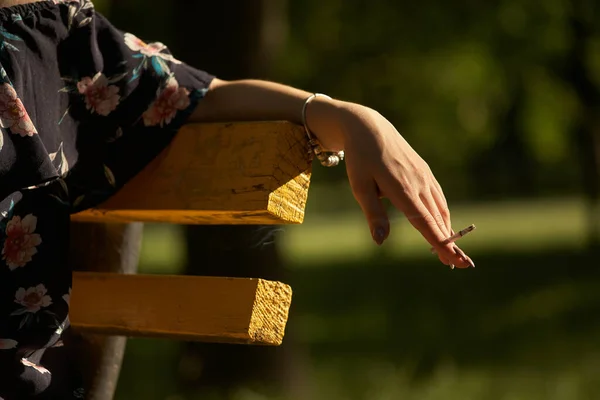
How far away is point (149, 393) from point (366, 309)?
201 inches

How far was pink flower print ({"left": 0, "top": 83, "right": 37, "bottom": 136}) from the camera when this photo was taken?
1.78m

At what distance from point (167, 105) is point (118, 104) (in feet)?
0.34

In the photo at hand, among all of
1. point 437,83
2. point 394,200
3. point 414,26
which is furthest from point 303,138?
point 437,83

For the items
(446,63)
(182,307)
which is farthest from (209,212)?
(446,63)

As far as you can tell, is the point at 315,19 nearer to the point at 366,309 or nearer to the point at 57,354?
the point at 366,309

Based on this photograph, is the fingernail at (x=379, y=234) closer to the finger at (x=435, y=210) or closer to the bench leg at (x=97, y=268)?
the finger at (x=435, y=210)

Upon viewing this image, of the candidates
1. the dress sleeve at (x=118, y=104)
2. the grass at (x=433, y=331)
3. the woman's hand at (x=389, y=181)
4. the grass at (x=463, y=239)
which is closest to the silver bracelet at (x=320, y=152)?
the woman's hand at (x=389, y=181)

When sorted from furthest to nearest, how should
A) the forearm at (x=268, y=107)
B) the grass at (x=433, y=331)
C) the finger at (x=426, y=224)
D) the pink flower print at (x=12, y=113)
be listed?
1. the grass at (x=433, y=331)
2. the forearm at (x=268, y=107)
3. the pink flower print at (x=12, y=113)
4. the finger at (x=426, y=224)

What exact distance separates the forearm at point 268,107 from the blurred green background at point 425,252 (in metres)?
0.41

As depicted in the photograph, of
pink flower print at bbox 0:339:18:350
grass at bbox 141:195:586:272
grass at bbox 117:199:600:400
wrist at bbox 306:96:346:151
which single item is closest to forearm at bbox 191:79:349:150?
wrist at bbox 306:96:346:151

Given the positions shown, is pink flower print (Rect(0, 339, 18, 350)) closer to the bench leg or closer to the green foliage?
the bench leg

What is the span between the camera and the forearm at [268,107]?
1.90 metres

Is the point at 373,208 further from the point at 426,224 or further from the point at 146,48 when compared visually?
the point at 146,48

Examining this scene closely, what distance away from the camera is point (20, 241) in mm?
1837
